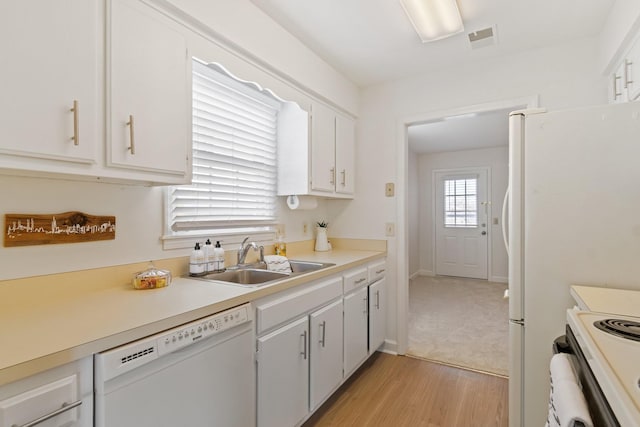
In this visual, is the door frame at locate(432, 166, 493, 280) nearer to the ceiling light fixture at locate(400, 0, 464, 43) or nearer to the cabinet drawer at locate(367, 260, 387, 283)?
the cabinet drawer at locate(367, 260, 387, 283)

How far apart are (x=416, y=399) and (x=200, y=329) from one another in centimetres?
174

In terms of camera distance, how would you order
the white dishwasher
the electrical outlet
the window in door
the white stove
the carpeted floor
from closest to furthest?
the white stove → the white dishwasher → the carpeted floor → the electrical outlet → the window in door

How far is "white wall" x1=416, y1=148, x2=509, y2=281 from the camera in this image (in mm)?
5555

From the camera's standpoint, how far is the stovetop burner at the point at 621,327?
942 mm

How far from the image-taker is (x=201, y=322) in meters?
1.18

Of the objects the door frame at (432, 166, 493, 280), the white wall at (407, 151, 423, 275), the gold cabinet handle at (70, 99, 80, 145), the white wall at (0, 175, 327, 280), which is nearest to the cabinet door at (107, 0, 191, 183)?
the gold cabinet handle at (70, 99, 80, 145)

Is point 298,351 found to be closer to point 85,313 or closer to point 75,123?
point 85,313

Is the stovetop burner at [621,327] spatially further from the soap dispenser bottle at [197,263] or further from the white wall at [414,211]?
the white wall at [414,211]

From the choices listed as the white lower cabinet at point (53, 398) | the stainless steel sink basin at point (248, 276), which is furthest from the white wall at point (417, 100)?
the white lower cabinet at point (53, 398)

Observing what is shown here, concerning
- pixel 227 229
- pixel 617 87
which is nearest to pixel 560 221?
pixel 617 87

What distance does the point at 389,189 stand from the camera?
295 cm

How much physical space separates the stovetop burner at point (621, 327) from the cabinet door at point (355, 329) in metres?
1.41

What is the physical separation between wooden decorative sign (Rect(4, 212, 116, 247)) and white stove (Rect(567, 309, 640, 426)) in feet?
5.92

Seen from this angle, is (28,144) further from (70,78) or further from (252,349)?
(252,349)
